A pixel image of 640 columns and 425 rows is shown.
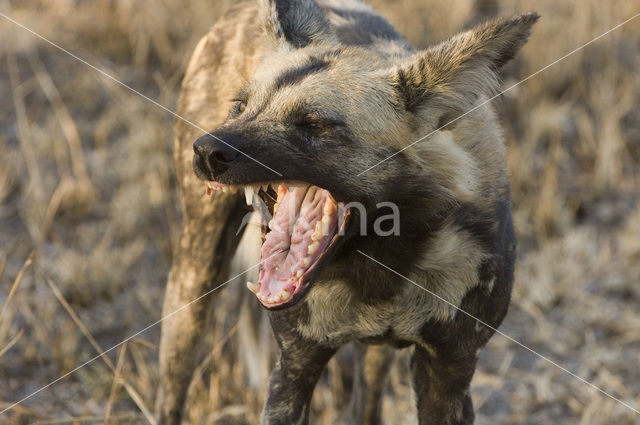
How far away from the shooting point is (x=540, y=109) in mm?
6062

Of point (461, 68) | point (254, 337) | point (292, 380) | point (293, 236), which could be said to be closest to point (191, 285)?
point (254, 337)

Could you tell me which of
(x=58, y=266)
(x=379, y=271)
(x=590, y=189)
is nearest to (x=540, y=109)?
(x=590, y=189)

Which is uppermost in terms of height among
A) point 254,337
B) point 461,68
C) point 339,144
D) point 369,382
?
point 461,68

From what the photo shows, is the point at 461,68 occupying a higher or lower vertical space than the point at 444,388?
higher

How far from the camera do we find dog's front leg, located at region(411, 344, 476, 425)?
2639 mm

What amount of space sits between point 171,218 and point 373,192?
2785 mm

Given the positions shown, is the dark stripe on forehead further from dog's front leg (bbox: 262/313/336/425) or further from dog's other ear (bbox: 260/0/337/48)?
dog's front leg (bbox: 262/313/336/425)

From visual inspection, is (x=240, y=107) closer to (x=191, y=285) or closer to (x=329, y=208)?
(x=329, y=208)

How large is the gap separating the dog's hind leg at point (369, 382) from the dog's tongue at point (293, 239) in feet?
4.12

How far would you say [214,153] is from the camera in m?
2.30

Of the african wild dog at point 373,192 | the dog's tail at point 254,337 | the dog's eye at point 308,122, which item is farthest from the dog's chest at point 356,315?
the dog's tail at point 254,337

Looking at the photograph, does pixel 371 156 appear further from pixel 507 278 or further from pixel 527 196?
pixel 527 196

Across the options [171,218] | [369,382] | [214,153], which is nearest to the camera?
[214,153]

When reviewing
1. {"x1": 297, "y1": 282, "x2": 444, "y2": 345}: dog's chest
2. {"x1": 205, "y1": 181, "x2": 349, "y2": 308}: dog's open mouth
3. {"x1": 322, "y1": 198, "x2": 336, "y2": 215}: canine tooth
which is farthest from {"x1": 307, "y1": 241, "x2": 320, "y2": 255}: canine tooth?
{"x1": 297, "y1": 282, "x2": 444, "y2": 345}: dog's chest
